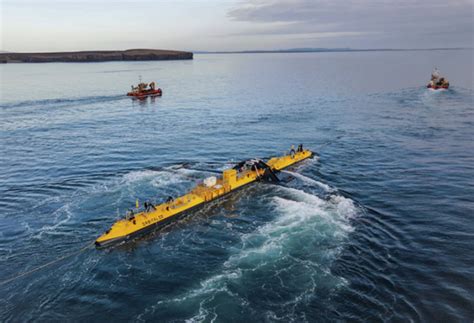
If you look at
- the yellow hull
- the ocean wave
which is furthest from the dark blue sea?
the yellow hull

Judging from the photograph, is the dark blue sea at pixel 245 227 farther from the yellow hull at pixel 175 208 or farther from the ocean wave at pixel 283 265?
the yellow hull at pixel 175 208

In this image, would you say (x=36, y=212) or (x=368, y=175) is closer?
(x=36, y=212)

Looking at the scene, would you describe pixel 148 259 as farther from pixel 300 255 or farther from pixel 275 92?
pixel 275 92

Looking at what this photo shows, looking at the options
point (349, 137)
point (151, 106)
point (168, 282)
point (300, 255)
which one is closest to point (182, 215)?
point (168, 282)

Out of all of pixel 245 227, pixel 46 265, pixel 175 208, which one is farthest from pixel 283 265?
pixel 46 265

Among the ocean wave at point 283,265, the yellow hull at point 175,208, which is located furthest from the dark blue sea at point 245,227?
the yellow hull at point 175,208

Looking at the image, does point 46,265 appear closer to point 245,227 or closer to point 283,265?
point 245,227

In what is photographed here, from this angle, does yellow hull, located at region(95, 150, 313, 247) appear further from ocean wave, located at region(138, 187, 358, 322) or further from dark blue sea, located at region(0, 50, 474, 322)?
ocean wave, located at region(138, 187, 358, 322)
